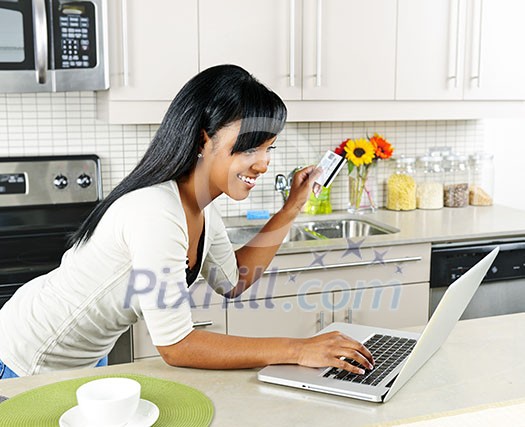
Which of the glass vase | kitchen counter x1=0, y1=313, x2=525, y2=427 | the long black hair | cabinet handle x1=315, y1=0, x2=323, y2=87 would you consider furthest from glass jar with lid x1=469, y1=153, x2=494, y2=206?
A: the long black hair

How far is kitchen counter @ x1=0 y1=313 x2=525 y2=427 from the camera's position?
1319 millimetres

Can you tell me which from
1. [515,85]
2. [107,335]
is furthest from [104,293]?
[515,85]

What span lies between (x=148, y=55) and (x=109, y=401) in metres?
1.81

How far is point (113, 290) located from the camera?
5.37ft

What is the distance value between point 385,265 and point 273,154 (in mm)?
786

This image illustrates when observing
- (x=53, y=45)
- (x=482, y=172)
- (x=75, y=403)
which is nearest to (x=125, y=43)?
(x=53, y=45)

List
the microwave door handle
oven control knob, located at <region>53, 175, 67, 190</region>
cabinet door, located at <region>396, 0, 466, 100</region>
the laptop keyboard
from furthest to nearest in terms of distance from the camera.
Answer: cabinet door, located at <region>396, 0, 466, 100</region> < oven control knob, located at <region>53, 175, 67, 190</region> < the microwave door handle < the laptop keyboard

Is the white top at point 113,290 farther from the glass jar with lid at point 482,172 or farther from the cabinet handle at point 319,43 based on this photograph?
the glass jar with lid at point 482,172

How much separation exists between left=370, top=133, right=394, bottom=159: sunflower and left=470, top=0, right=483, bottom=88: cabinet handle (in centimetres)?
47

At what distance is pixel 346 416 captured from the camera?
1.32 meters

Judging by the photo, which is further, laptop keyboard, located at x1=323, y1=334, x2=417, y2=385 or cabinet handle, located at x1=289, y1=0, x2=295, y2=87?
cabinet handle, located at x1=289, y1=0, x2=295, y2=87

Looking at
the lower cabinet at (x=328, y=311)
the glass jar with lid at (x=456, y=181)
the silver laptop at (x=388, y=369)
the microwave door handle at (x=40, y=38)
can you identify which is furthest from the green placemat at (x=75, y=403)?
the glass jar with lid at (x=456, y=181)

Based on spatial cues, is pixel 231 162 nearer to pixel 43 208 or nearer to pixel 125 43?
pixel 125 43

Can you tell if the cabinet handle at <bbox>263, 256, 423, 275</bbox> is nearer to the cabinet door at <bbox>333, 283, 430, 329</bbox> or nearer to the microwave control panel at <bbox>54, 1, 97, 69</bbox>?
the cabinet door at <bbox>333, 283, 430, 329</bbox>
